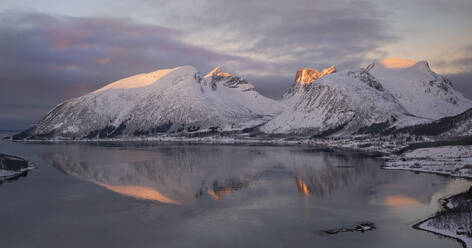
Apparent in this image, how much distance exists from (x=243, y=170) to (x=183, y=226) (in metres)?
41.9

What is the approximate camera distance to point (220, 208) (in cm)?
4394

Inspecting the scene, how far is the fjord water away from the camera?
32.9m

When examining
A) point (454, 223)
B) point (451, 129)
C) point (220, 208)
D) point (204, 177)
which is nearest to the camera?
point (454, 223)

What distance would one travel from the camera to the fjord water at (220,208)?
32906 millimetres

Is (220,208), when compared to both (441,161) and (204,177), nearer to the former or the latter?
(204,177)

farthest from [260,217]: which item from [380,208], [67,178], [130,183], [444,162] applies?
[444,162]

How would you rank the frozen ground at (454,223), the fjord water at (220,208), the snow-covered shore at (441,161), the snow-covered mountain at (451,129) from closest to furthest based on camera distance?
the frozen ground at (454,223) → the fjord water at (220,208) → the snow-covered shore at (441,161) → the snow-covered mountain at (451,129)

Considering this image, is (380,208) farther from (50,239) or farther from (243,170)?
(243,170)

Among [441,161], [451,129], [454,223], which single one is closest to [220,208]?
[454,223]

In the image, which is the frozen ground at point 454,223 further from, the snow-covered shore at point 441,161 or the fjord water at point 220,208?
the snow-covered shore at point 441,161

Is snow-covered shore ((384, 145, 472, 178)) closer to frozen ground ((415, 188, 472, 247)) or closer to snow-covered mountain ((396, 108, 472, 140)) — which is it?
frozen ground ((415, 188, 472, 247))

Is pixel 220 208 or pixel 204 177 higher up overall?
pixel 204 177

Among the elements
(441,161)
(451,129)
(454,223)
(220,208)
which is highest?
(451,129)

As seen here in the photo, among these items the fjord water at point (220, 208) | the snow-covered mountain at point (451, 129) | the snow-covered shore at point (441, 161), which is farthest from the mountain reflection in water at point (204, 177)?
the snow-covered mountain at point (451, 129)
